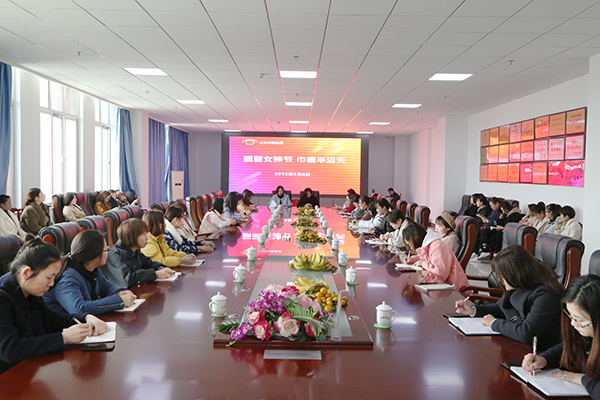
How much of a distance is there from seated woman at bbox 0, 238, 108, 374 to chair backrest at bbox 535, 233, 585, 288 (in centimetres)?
289

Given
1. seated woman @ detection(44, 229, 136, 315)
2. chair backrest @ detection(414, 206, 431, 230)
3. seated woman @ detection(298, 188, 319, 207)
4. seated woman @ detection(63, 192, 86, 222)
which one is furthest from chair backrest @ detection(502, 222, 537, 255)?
seated woman @ detection(298, 188, 319, 207)

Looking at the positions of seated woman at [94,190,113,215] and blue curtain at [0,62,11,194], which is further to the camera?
seated woman at [94,190,113,215]

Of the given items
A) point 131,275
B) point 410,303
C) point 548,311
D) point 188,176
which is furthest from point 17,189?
point 188,176

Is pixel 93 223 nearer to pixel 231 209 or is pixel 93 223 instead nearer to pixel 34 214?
pixel 231 209

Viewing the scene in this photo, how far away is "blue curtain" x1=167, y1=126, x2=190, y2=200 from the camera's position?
53.7 ft

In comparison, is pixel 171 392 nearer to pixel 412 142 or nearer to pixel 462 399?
pixel 462 399

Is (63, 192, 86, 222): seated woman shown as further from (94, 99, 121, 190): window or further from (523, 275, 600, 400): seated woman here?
(523, 275, 600, 400): seated woman

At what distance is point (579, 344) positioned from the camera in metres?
1.76

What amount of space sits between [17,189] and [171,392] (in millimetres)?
7990

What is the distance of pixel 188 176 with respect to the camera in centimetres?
1873

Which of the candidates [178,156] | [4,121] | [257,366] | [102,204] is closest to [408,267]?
[257,366]

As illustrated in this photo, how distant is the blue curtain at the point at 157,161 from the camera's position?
14.1 m

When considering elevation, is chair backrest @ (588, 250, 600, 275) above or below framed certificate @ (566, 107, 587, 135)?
below

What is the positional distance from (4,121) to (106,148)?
4.91 meters
